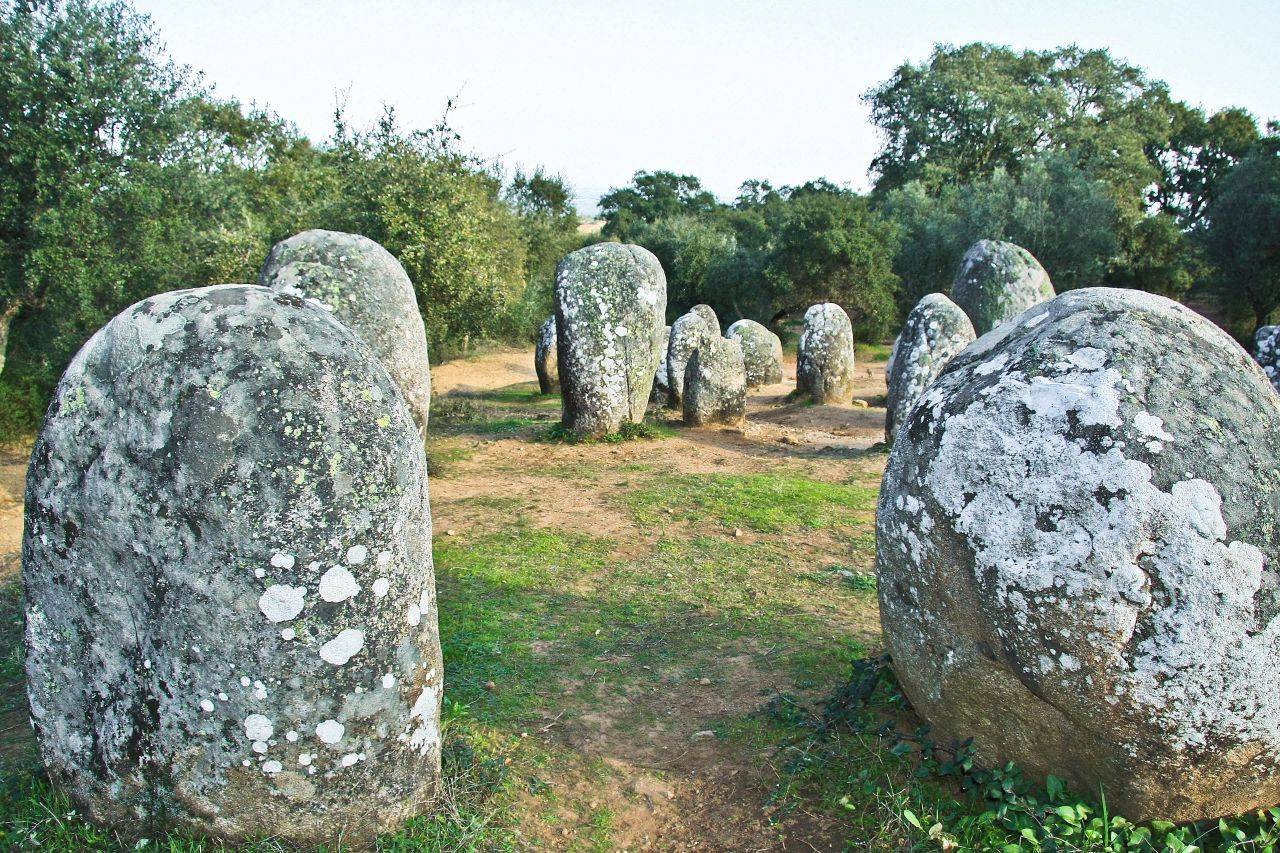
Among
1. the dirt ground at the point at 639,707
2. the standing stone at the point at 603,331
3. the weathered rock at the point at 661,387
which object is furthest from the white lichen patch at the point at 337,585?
the weathered rock at the point at 661,387

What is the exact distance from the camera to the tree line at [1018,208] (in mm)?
25609

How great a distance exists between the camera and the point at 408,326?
9500mm

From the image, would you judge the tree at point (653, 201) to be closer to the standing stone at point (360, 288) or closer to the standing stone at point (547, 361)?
the standing stone at point (547, 361)

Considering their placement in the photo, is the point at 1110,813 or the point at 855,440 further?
the point at 855,440

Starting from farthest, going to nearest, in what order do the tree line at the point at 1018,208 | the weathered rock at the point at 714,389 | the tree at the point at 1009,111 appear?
the tree at the point at 1009,111 → the tree line at the point at 1018,208 → the weathered rock at the point at 714,389

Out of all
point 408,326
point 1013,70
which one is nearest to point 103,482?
point 408,326

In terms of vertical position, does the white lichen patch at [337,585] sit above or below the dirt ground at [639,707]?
above

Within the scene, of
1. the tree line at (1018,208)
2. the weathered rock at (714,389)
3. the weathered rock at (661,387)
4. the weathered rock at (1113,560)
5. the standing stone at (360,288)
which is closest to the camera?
the weathered rock at (1113,560)

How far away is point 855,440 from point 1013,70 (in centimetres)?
3337

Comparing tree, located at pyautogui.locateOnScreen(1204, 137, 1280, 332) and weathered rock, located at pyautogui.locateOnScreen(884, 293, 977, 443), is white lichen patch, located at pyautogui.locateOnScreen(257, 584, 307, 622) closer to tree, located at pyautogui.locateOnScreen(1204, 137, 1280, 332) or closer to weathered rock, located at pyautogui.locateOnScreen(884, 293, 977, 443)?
weathered rock, located at pyautogui.locateOnScreen(884, 293, 977, 443)

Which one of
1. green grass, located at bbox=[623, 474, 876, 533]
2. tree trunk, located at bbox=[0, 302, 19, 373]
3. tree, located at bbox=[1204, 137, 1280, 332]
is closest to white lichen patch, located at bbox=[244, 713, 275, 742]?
green grass, located at bbox=[623, 474, 876, 533]

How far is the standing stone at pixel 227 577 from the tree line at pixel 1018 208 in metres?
25.2

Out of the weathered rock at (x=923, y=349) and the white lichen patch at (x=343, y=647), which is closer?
the white lichen patch at (x=343, y=647)

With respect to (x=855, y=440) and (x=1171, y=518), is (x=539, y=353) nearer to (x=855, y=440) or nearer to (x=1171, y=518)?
(x=855, y=440)
